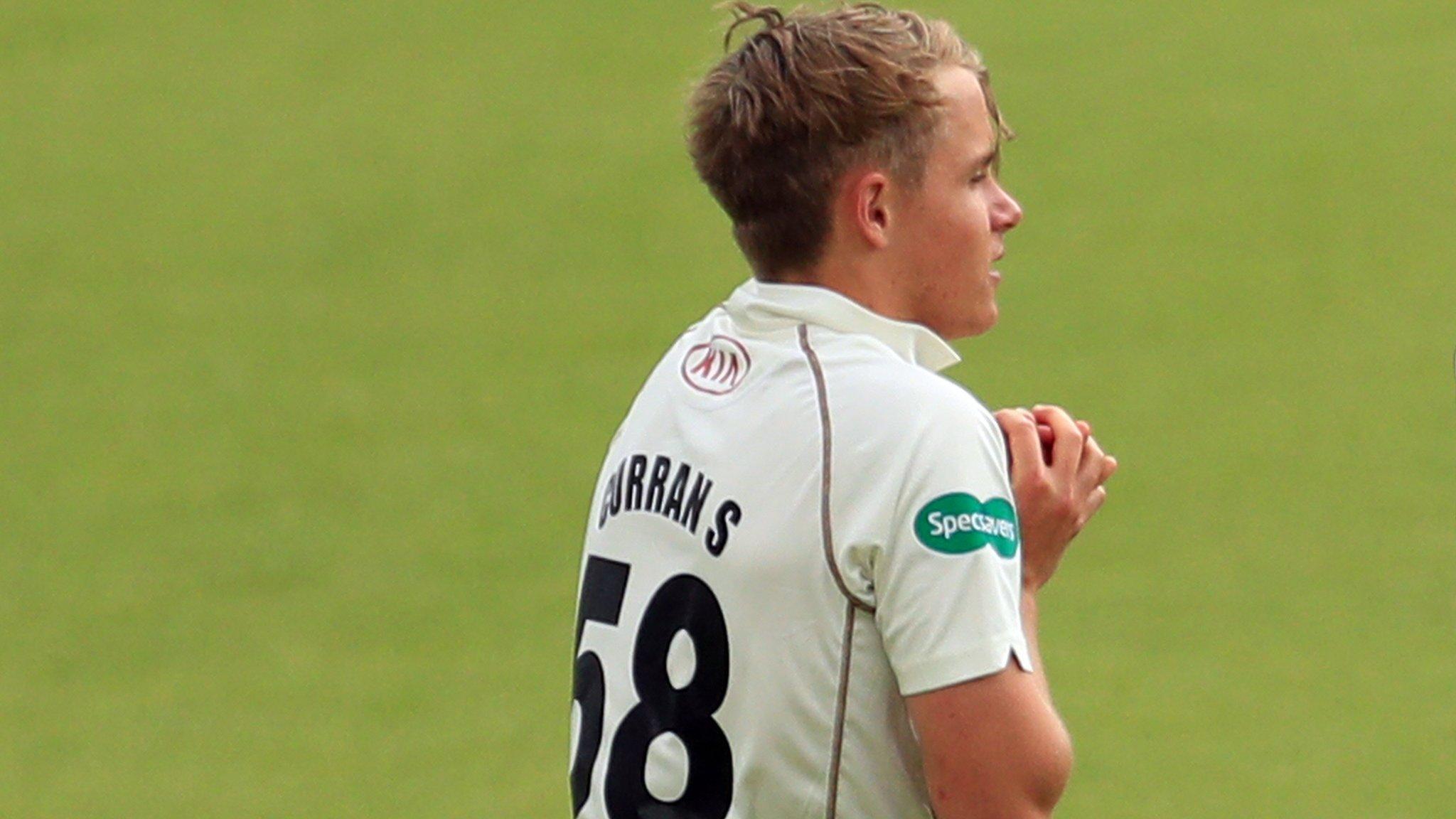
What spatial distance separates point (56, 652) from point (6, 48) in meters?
4.32

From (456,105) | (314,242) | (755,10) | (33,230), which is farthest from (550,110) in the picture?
(755,10)

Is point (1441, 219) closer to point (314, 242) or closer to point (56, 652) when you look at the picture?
point (314, 242)

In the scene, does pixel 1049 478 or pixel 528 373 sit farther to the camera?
pixel 528 373

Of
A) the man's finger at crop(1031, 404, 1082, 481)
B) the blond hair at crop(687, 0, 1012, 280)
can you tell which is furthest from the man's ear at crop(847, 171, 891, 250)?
the man's finger at crop(1031, 404, 1082, 481)

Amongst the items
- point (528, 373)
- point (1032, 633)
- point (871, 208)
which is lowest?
point (1032, 633)

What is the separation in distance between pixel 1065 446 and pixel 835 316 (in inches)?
10.7

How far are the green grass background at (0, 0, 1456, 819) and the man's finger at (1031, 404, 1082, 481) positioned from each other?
372 centimetres

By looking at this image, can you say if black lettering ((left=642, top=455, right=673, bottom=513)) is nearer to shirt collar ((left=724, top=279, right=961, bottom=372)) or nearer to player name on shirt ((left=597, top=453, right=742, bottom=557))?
player name on shirt ((left=597, top=453, right=742, bottom=557))

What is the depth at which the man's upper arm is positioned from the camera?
217cm

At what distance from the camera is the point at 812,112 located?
7.77 ft

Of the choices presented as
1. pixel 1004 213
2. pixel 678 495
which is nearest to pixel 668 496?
pixel 678 495

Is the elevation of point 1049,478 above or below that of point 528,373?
below

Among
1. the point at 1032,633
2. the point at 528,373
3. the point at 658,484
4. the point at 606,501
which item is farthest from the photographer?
the point at 528,373

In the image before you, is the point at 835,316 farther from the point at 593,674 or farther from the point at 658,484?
the point at 593,674
